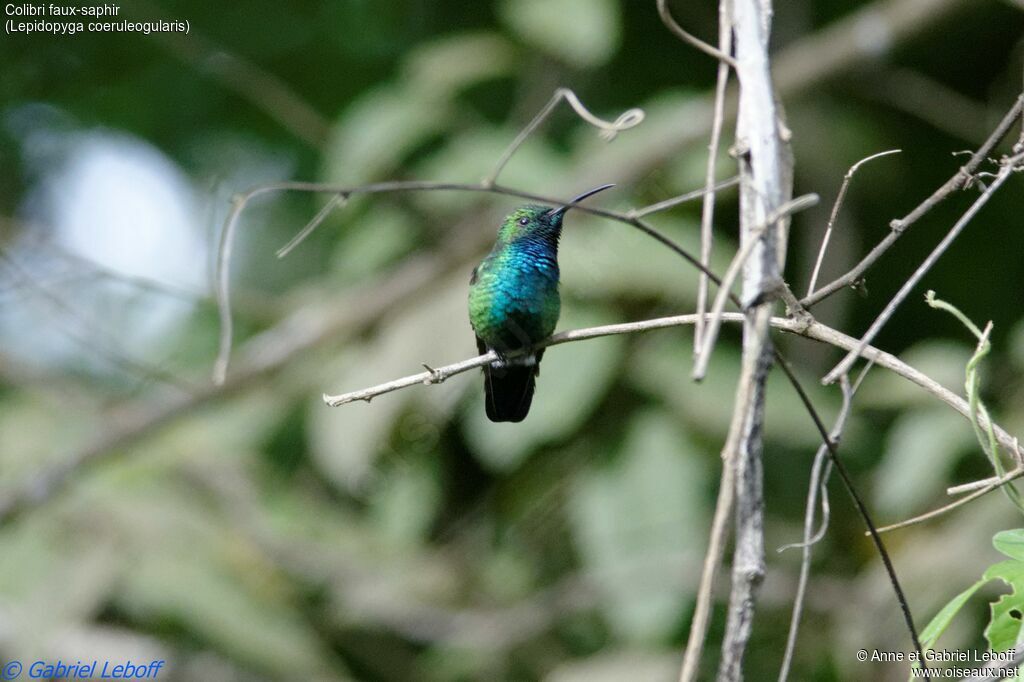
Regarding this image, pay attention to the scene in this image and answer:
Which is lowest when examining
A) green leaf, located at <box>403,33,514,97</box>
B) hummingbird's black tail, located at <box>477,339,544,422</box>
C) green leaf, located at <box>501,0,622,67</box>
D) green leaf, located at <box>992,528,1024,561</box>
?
green leaf, located at <box>992,528,1024,561</box>

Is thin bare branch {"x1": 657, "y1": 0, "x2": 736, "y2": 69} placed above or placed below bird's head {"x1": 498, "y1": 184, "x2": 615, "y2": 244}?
below

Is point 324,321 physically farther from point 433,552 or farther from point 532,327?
point 532,327

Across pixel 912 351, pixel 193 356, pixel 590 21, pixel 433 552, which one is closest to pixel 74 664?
pixel 433 552

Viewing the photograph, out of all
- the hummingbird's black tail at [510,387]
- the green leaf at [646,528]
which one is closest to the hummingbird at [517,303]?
the hummingbird's black tail at [510,387]

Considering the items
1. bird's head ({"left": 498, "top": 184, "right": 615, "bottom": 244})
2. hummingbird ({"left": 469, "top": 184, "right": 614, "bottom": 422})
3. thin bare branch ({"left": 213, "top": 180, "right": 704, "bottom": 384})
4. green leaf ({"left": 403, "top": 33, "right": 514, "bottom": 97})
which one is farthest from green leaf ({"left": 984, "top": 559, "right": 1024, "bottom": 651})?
green leaf ({"left": 403, "top": 33, "right": 514, "bottom": 97})

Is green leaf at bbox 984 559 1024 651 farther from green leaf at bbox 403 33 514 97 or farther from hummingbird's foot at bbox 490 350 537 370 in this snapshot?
green leaf at bbox 403 33 514 97

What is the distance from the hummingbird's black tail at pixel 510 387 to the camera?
303 centimetres

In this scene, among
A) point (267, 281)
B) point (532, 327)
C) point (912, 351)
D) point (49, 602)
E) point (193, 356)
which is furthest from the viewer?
point (267, 281)

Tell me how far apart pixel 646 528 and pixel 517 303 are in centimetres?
239

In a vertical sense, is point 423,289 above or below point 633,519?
above

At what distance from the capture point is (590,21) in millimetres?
5777

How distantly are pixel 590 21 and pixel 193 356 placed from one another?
362 cm

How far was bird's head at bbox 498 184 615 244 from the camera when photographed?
355 centimetres

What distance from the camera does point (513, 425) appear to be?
548cm
